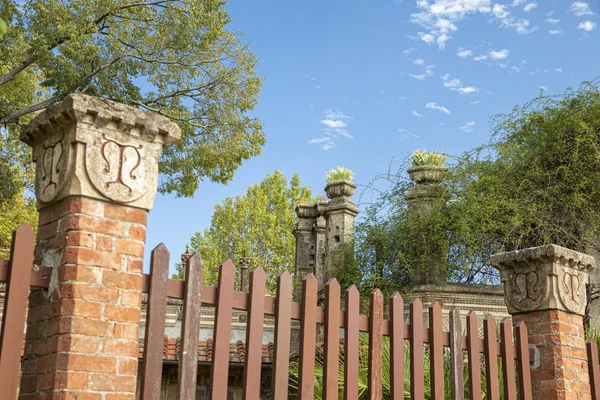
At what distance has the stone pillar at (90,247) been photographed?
10.8ft

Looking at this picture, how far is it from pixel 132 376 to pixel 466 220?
38.0 feet

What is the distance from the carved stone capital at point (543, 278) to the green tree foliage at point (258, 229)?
20.5 metres

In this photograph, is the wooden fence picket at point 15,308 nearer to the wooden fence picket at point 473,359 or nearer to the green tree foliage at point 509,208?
the wooden fence picket at point 473,359

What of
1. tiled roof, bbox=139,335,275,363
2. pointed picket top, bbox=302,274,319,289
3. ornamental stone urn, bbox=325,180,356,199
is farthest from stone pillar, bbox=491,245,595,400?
ornamental stone urn, bbox=325,180,356,199

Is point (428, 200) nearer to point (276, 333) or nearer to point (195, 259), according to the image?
point (276, 333)

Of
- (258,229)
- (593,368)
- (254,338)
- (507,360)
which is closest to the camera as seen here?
(254,338)

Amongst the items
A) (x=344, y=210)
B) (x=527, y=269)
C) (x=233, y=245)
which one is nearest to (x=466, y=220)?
(x=344, y=210)

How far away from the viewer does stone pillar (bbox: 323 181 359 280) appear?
15.9 m

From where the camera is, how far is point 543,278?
5.57 m

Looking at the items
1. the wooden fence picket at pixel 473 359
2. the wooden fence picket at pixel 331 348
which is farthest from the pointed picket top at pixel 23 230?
the wooden fence picket at pixel 473 359

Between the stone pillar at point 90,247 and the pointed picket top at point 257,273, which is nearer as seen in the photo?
the stone pillar at point 90,247

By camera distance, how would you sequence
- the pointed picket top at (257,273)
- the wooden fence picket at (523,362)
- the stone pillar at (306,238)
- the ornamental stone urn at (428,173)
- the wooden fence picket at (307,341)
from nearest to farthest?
the pointed picket top at (257,273)
the wooden fence picket at (307,341)
the wooden fence picket at (523,362)
the ornamental stone urn at (428,173)
the stone pillar at (306,238)

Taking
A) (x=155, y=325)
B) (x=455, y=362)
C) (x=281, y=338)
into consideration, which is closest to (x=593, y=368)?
(x=455, y=362)

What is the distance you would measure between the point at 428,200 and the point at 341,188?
202cm
